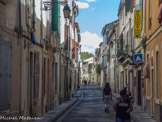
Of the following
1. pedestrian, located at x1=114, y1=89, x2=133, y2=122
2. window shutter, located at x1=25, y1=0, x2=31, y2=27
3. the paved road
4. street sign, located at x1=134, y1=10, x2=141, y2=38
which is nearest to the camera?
pedestrian, located at x1=114, y1=89, x2=133, y2=122

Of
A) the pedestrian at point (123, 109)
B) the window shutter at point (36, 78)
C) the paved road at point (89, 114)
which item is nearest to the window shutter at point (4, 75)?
the pedestrian at point (123, 109)

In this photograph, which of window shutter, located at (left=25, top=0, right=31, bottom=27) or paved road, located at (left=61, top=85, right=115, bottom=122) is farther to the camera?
paved road, located at (left=61, top=85, right=115, bottom=122)

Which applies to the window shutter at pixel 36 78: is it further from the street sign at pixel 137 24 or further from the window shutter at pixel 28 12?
the street sign at pixel 137 24

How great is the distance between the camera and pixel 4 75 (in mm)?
11180

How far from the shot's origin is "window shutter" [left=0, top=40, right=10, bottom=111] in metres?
10.9

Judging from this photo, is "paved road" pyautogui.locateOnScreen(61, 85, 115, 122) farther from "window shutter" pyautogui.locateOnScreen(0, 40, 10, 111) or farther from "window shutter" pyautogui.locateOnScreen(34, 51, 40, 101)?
"window shutter" pyautogui.locateOnScreen(0, 40, 10, 111)

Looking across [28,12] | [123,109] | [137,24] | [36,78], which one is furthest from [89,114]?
[123,109]

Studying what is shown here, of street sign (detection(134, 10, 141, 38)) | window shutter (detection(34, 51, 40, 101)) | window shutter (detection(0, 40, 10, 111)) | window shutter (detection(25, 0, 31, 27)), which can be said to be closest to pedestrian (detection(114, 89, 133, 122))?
window shutter (detection(0, 40, 10, 111))

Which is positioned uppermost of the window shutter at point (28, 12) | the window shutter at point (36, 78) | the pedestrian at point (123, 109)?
the window shutter at point (28, 12)

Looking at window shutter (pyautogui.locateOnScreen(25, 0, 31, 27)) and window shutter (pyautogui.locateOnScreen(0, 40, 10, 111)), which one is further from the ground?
window shutter (pyautogui.locateOnScreen(25, 0, 31, 27))

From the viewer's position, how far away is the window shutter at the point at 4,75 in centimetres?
1088

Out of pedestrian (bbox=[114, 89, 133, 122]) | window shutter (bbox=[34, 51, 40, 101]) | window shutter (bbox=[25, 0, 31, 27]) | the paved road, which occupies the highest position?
window shutter (bbox=[25, 0, 31, 27])

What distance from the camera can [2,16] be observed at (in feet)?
36.7

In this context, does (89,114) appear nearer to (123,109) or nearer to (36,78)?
(36,78)
